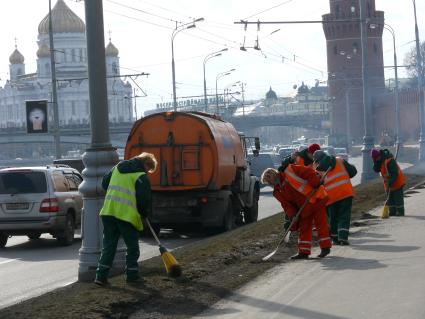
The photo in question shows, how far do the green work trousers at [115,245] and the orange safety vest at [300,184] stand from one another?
2.74 meters

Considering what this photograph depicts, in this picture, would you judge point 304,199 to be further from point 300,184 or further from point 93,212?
point 93,212

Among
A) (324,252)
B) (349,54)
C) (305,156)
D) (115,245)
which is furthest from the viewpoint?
(349,54)

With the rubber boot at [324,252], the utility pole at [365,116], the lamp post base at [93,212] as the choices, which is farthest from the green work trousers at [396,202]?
the utility pole at [365,116]

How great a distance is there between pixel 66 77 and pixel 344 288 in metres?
124

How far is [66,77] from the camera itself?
133m

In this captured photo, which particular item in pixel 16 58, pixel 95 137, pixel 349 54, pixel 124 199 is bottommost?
pixel 124 199

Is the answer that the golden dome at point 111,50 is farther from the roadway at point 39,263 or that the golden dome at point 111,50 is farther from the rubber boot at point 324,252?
the rubber boot at point 324,252

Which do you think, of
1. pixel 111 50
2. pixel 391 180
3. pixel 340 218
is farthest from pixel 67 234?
pixel 111 50

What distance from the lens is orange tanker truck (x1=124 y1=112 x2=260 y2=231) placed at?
21.5m

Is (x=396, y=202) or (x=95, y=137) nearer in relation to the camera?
(x=95, y=137)

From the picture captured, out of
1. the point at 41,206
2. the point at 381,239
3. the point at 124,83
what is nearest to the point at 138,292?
the point at 381,239

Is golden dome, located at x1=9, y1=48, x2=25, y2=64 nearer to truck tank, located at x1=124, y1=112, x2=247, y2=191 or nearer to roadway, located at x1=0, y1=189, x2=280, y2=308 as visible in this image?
roadway, located at x1=0, y1=189, x2=280, y2=308

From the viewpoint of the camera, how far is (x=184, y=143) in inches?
856

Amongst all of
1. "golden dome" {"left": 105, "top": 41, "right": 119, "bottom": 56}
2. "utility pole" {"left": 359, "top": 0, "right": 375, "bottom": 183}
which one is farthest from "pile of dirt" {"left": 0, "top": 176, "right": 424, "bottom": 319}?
"golden dome" {"left": 105, "top": 41, "right": 119, "bottom": 56}
